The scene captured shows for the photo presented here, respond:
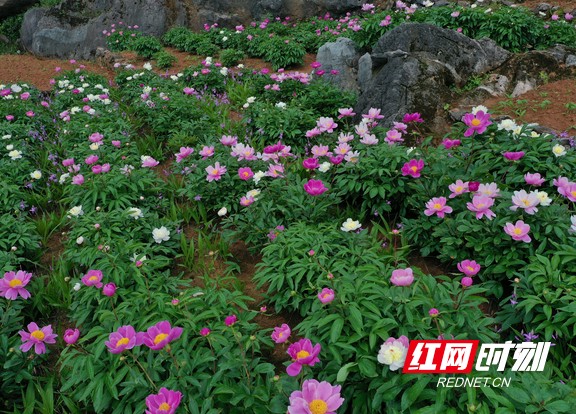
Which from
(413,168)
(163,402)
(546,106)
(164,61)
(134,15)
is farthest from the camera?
(134,15)

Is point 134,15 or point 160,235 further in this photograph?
point 134,15

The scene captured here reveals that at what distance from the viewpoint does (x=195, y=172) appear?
395 cm

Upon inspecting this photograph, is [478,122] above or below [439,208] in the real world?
above

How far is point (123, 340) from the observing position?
6.17ft

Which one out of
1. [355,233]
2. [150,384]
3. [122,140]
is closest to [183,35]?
[122,140]

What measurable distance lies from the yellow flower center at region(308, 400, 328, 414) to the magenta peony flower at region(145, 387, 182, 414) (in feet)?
1.59

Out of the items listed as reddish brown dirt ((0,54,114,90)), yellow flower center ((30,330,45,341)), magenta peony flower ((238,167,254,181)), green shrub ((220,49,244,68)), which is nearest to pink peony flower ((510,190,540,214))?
magenta peony flower ((238,167,254,181))

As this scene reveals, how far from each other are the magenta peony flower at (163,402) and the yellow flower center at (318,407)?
485 mm

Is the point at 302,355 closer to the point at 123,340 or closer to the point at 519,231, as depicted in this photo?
the point at 123,340

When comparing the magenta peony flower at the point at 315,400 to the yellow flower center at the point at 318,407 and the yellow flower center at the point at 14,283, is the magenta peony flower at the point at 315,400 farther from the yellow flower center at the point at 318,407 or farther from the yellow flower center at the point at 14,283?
the yellow flower center at the point at 14,283

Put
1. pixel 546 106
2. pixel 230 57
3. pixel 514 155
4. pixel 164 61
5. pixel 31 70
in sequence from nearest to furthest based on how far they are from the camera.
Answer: pixel 514 155, pixel 546 106, pixel 230 57, pixel 164 61, pixel 31 70

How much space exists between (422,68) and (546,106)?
132 centimetres

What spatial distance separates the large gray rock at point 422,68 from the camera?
4852mm

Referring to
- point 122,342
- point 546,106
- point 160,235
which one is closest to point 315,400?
point 122,342
